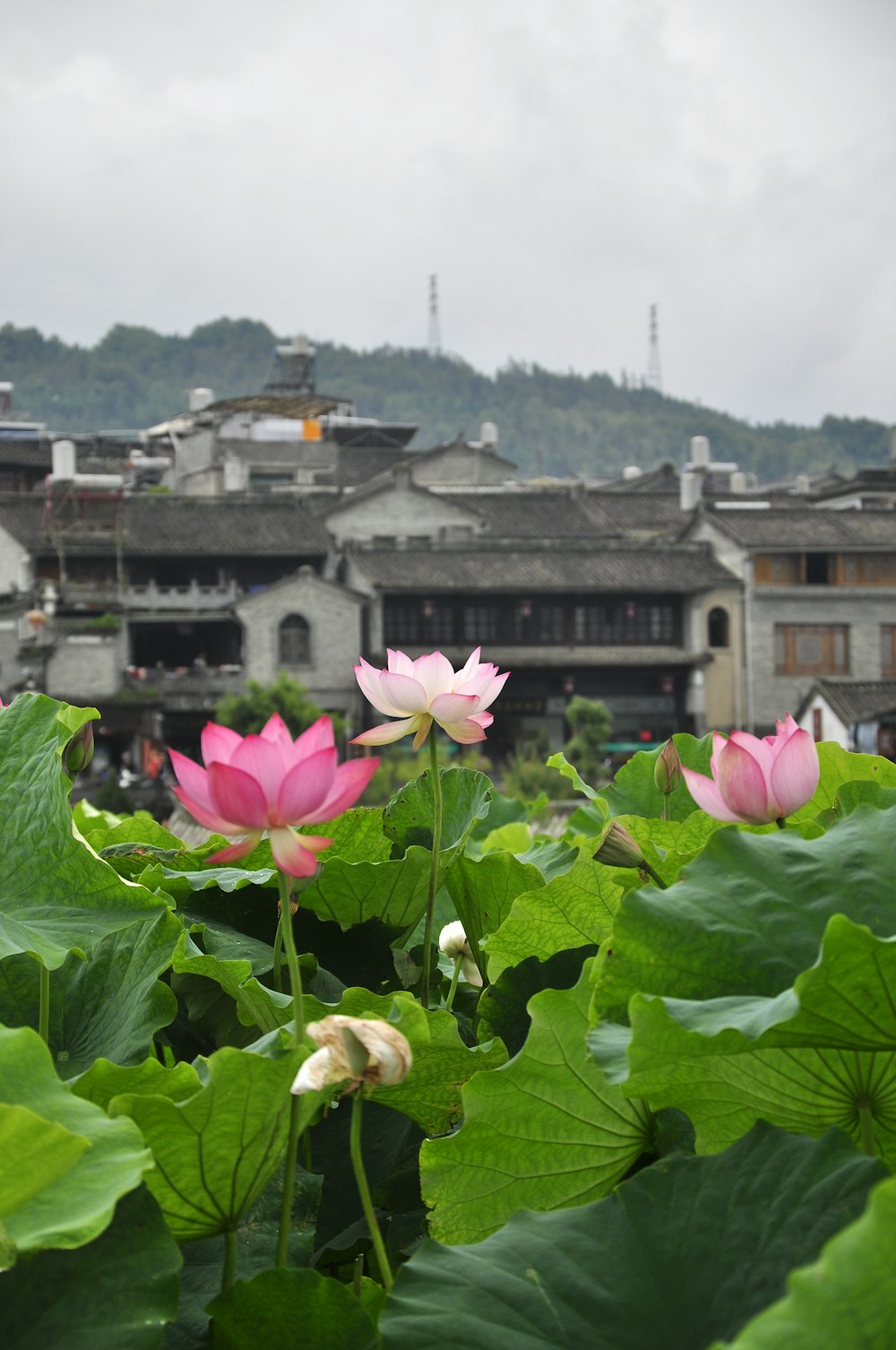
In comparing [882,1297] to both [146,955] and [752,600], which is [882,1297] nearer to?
[146,955]

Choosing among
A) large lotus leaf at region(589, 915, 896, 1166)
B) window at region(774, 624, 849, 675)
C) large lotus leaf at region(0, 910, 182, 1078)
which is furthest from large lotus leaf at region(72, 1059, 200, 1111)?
window at region(774, 624, 849, 675)

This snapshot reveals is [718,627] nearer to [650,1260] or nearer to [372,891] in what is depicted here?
[372,891]

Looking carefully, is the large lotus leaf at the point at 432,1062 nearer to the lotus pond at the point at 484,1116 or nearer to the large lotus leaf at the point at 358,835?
the lotus pond at the point at 484,1116

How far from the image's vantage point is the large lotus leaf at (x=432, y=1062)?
0.93 metres

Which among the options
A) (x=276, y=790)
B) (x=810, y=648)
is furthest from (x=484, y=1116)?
(x=810, y=648)

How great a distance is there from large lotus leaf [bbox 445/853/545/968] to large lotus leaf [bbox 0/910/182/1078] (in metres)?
0.37

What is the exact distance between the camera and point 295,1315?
2.56 feet

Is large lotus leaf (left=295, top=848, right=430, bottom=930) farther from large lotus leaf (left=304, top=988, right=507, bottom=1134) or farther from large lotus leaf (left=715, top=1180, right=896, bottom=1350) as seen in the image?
large lotus leaf (left=715, top=1180, right=896, bottom=1350)

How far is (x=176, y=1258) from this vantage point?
0.73 metres

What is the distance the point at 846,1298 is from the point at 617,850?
45 centimetres

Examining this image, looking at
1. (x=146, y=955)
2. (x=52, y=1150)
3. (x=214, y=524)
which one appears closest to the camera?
(x=52, y=1150)

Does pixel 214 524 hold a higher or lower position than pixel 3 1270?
higher

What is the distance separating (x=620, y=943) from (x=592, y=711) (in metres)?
25.0

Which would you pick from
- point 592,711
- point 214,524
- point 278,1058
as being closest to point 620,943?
point 278,1058
